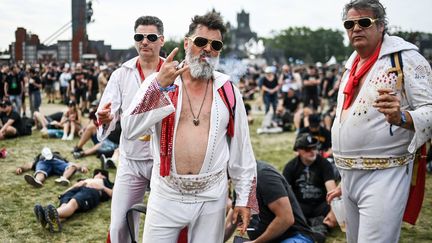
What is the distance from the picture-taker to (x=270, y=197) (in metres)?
4.02

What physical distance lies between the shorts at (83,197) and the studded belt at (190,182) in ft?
12.3

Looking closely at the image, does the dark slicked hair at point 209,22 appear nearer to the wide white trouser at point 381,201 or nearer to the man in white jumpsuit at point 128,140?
the man in white jumpsuit at point 128,140

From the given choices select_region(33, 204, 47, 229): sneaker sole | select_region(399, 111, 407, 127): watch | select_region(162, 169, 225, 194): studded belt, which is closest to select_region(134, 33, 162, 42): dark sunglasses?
select_region(162, 169, 225, 194): studded belt

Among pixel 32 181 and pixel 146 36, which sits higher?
pixel 146 36

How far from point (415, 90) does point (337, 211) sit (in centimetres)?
288

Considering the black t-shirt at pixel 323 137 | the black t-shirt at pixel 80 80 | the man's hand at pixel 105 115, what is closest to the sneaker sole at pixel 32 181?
the man's hand at pixel 105 115

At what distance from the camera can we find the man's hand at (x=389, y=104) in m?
2.68

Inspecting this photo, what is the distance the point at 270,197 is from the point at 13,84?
13.5 m

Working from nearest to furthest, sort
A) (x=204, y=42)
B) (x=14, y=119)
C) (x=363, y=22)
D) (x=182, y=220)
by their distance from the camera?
(x=182, y=220), (x=204, y=42), (x=363, y=22), (x=14, y=119)

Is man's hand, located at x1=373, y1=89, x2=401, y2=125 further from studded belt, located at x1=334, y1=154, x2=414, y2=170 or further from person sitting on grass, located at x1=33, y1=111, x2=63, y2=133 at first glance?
person sitting on grass, located at x1=33, y1=111, x2=63, y2=133

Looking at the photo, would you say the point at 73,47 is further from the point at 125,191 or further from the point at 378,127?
the point at 378,127

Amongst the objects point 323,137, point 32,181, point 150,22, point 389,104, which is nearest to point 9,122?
point 32,181

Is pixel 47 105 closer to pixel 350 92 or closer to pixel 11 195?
pixel 11 195

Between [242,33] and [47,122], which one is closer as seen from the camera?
[47,122]
